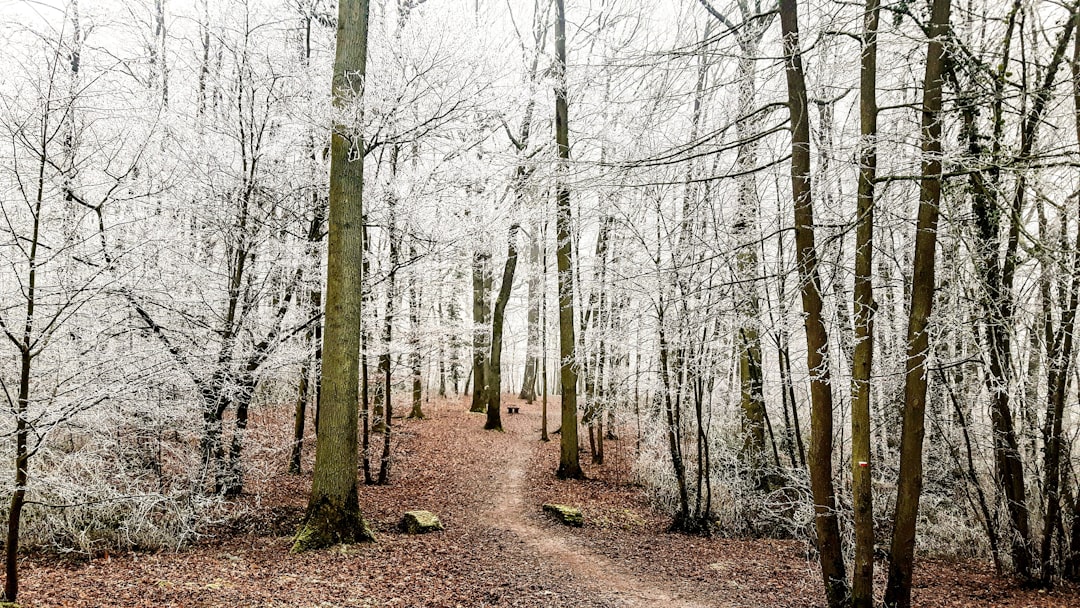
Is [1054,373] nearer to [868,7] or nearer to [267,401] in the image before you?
[868,7]

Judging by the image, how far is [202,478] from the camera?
24.5 ft

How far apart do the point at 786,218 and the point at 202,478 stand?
780 centimetres

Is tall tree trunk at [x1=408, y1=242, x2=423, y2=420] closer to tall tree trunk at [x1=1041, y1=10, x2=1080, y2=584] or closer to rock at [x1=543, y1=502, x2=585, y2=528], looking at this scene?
rock at [x1=543, y1=502, x2=585, y2=528]

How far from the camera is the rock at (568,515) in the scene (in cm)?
911

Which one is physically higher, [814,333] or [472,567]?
[814,333]

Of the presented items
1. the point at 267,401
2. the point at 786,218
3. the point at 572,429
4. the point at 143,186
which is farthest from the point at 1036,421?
the point at 267,401

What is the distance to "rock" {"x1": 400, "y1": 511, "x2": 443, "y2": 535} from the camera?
8047 mm

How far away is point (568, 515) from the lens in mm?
9156

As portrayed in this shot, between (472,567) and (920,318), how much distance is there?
16.8 ft

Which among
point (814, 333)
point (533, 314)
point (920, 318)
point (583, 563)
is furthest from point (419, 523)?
point (533, 314)

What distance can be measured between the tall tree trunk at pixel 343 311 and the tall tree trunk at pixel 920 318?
18.6 feet

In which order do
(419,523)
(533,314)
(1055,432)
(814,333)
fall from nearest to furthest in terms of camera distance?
(814,333), (1055,432), (419,523), (533,314)

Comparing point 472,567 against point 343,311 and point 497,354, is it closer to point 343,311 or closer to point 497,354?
point 343,311

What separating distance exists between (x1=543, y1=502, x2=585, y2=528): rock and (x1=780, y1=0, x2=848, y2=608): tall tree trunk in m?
4.52
